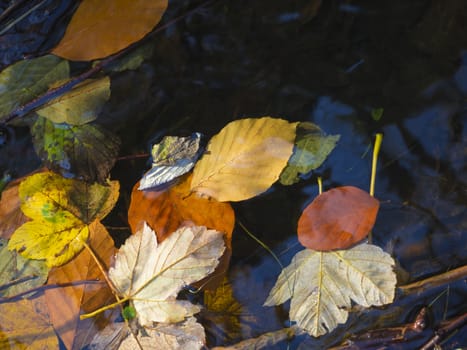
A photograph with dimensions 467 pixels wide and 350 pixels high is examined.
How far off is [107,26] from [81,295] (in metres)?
0.83

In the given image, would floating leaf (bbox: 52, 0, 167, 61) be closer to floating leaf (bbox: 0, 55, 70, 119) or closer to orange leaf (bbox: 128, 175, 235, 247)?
floating leaf (bbox: 0, 55, 70, 119)

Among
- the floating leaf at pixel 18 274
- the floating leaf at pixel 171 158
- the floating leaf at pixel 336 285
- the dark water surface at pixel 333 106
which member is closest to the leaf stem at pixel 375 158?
the dark water surface at pixel 333 106

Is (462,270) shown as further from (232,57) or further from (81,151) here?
(81,151)

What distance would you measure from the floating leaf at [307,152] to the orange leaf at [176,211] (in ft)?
0.67

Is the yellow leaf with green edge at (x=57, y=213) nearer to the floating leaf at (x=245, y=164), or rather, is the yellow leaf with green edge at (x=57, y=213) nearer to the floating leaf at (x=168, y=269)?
the floating leaf at (x=168, y=269)

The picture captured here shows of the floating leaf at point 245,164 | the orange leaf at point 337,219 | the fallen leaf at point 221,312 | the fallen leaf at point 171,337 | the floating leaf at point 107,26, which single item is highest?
the floating leaf at point 107,26

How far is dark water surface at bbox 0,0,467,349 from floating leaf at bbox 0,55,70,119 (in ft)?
0.61

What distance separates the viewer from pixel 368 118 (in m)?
1.45

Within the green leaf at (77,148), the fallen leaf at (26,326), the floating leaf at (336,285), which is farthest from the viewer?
the green leaf at (77,148)

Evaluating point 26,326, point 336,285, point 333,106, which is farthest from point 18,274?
point 333,106

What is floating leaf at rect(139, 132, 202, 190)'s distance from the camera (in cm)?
140

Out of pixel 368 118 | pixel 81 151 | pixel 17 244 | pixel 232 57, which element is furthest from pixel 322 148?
pixel 17 244

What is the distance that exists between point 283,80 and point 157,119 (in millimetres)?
414

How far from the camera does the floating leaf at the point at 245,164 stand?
1.34m
